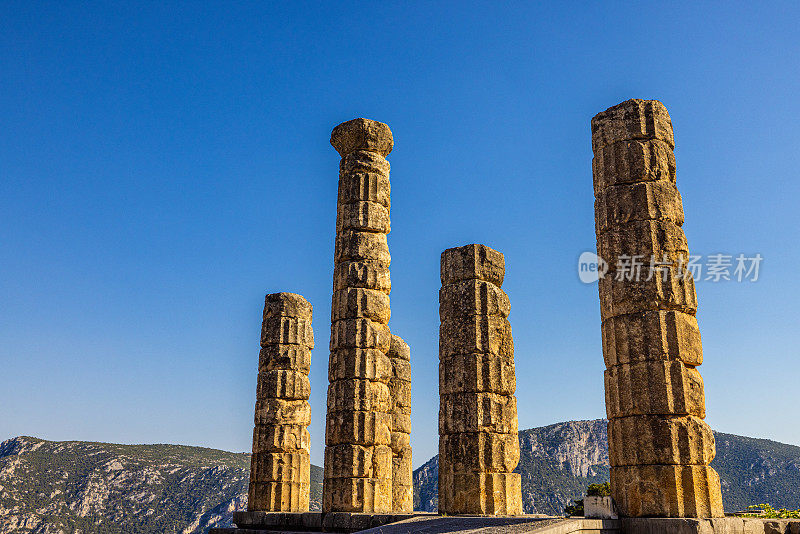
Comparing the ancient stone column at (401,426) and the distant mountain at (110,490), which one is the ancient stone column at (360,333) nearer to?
the ancient stone column at (401,426)

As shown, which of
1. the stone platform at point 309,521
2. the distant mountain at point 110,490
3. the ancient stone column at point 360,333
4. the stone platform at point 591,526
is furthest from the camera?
the distant mountain at point 110,490

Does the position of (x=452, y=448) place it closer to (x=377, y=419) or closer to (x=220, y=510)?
(x=377, y=419)

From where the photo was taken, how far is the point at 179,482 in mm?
72750

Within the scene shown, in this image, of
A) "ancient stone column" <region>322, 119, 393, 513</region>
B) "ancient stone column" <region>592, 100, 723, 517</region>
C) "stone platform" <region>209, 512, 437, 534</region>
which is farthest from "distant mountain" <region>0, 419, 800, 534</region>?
"ancient stone column" <region>592, 100, 723, 517</region>

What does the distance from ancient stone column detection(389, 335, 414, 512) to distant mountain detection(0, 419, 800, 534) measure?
136 feet

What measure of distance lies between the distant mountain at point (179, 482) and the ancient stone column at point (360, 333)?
4679cm

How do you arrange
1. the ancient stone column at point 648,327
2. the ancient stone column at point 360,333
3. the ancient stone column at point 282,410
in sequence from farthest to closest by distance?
the ancient stone column at point 282,410 → the ancient stone column at point 360,333 → the ancient stone column at point 648,327

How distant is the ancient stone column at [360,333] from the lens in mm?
15039

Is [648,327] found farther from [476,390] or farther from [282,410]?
[282,410]

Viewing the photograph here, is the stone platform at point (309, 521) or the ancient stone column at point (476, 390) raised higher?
the ancient stone column at point (476, 390)

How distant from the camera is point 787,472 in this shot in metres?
72.2

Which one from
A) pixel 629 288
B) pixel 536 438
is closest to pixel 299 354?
pixel 629 288

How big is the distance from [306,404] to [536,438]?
2687 inches

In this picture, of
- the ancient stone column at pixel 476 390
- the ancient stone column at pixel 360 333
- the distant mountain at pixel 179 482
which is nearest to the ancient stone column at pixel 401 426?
the ancient stone column at pixel 360 333
